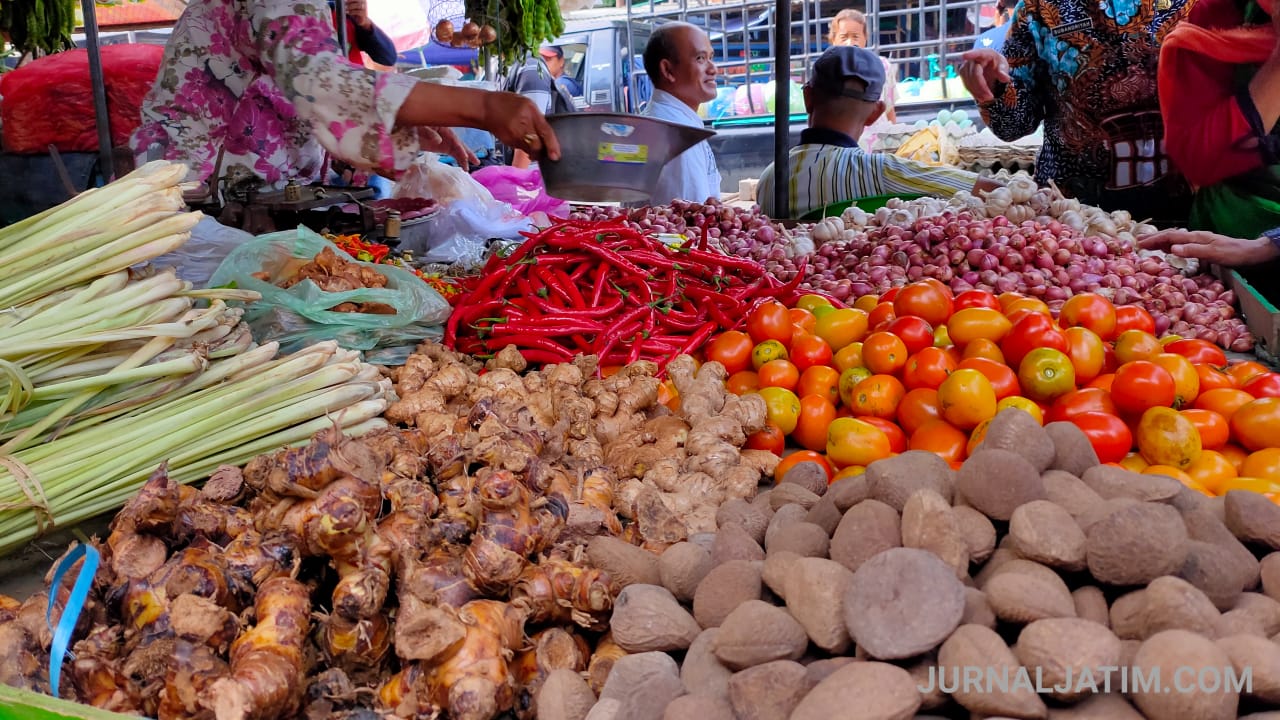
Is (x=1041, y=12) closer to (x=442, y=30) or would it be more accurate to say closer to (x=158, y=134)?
(x=158, y=134)

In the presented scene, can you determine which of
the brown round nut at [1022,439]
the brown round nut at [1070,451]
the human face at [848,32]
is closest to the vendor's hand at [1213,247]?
the brown round nut at [1070,451]

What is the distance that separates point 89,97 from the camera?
294 inches

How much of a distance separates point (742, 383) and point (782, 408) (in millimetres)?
287

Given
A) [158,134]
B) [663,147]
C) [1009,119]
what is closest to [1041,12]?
[1009,119]

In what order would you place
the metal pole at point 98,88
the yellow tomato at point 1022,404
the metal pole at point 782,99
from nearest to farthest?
the yellow tomato at point 1022,404, the metal pole at point 98,88, the metal pole at point 782,99

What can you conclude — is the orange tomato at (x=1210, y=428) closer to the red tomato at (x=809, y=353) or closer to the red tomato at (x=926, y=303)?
the red tomato at (x=926, y=303)

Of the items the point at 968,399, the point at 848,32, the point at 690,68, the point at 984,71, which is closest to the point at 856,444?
the point at 968,399

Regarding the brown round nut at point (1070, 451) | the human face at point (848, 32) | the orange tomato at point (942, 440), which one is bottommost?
the orange tomato at point (942, 440)

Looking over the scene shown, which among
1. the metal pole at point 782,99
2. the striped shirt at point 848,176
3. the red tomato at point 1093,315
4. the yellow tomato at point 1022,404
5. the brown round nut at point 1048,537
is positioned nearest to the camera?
the brown round nut at point 1048,537

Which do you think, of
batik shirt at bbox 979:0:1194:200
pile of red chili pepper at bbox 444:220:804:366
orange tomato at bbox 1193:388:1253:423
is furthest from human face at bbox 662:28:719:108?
orange tomato at bbox 1193:388:1253:423

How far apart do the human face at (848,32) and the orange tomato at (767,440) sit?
9.88 meters

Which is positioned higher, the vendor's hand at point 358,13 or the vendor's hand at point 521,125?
the vendor's hand at point 358,13

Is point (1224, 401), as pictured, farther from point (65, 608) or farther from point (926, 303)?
point (65, 608)

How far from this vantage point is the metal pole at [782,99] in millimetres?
5141
